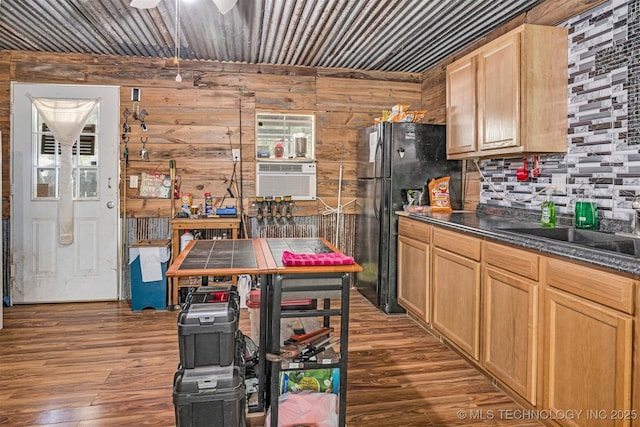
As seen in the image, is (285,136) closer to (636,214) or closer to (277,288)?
(277,288)

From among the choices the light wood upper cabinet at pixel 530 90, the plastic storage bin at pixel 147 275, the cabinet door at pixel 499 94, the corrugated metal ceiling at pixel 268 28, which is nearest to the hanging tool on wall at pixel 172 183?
the plastic storage bin at pixel 147 275

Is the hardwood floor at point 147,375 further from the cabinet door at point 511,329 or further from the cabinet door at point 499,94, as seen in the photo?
the cabinet door at point 499,94

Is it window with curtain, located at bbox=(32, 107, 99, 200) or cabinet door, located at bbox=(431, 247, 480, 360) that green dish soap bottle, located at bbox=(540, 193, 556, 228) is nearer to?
cabinet door, located at bbox=(431, 247, 480, 360)

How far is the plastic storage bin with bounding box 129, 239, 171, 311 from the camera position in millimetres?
4129

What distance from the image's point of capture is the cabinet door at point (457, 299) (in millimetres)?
2721

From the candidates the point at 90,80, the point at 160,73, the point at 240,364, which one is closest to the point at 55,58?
the point at 90,80

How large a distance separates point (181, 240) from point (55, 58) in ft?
7.14

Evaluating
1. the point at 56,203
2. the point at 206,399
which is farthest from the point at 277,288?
the point at 56,203

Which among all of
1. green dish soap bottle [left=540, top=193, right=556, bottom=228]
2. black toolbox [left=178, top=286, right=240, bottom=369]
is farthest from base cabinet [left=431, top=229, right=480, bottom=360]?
black toolbox [left=178, top=286, right=240, bottom=369]

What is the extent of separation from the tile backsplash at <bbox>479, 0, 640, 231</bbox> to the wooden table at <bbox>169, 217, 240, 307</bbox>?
282cm

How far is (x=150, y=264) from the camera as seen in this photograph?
163 inches

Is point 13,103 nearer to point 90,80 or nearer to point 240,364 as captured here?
point 90,80

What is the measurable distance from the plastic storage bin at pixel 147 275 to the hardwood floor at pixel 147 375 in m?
0.22

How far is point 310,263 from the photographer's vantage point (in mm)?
2037
